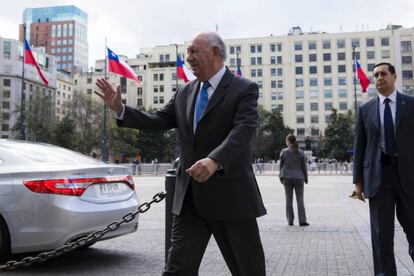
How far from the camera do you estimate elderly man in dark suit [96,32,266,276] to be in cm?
282

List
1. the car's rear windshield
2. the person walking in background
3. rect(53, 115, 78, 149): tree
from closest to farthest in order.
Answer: the car's rear windshield < the person walking in background < rect(53, 115, 78, 149): tree

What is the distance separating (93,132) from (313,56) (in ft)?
166

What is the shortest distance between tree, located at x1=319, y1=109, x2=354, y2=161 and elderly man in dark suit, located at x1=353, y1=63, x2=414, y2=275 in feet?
243

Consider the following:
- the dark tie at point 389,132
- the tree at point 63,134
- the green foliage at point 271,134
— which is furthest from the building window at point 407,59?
the dark tie at point 389,132

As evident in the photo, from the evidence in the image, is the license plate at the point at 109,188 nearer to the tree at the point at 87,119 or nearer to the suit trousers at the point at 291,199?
the suit trousers at the point at 291,199

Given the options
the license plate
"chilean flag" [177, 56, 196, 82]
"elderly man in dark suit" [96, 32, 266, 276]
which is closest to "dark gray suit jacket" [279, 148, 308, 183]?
the license plate

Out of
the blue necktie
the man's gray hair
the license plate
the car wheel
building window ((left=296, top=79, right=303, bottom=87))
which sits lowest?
the car wheel

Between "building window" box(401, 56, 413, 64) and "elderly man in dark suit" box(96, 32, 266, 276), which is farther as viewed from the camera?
"building window" box(401, 56, 413, 64)

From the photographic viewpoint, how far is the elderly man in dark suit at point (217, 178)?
111 inches

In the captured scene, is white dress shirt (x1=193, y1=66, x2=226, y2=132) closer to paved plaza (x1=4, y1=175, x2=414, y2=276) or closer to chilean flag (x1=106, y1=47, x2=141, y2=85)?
paved plaza (x1=4, y1=175, x2=414, y2=276)

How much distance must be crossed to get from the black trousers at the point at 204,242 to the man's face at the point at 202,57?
0.76m

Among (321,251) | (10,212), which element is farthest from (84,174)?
(321,251)

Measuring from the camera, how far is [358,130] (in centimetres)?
434

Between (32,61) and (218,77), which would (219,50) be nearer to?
(218,77)
